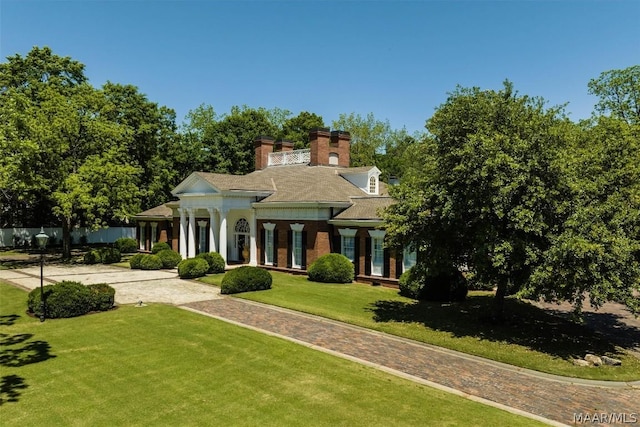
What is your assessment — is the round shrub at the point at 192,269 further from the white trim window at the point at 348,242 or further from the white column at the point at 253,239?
the white trim window at the point at 348,242

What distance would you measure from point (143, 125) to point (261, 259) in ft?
73.0

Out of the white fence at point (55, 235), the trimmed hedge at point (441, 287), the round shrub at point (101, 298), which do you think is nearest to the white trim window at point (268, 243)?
the trimmed hedge at point (441, 287)

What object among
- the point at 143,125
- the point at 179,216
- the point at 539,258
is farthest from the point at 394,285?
the point at 143,125

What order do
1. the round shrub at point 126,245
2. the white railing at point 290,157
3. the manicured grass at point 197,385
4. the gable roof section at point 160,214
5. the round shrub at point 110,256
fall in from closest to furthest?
the manicured grass at point 197,385 → the round shrub at point 110,256 → the white railing at point 290,157 → the gable roof section at point 160,214 → the round shrub at point 126,245

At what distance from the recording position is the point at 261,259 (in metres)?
33.1

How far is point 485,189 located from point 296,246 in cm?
1761

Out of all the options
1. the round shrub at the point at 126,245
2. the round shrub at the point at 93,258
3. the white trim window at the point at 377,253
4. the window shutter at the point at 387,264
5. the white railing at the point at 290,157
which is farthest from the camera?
the round shrub at the point at 126,245

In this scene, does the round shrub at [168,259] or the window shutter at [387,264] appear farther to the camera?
the round shrub at [168,259]

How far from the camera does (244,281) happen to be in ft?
75.8

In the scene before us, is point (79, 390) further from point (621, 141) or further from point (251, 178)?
point (251, 178)

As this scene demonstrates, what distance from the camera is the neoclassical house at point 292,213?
27344 mm

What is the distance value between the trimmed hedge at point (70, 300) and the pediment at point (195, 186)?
14.2 m

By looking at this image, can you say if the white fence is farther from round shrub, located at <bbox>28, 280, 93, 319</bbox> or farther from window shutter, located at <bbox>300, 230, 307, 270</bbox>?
round shrub, located at <bbox>28, 280, 93, 319</bbox>

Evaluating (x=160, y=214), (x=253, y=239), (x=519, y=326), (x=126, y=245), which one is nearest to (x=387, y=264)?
(x=519, y=326)
